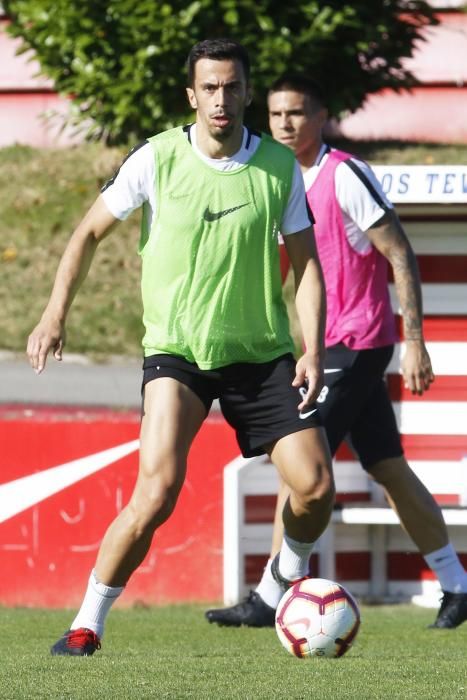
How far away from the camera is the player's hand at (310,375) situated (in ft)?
20.1

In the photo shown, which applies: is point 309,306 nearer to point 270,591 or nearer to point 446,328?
point 270,591

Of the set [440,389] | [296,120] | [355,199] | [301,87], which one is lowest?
[440,389]

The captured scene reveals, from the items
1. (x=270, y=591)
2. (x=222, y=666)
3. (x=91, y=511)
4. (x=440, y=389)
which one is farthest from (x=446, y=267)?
(x=222, y=666)

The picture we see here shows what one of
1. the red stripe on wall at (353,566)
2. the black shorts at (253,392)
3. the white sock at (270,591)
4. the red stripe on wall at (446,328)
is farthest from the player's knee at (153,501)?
the red stripe on wall at (446,328)

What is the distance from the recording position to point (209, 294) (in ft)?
20.4

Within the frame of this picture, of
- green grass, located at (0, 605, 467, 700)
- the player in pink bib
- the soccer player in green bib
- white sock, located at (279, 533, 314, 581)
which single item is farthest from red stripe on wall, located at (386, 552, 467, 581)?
the soccer player in green bib

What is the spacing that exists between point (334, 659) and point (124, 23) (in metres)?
8.82

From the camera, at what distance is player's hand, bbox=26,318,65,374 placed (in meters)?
5.86

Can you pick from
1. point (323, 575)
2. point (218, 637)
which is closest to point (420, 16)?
point (323, 575)

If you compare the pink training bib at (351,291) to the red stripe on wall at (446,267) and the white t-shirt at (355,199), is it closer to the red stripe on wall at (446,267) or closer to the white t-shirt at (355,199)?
the white t-shirt at (355,199)

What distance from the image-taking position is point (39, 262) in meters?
14.8

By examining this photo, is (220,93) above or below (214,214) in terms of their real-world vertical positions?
above

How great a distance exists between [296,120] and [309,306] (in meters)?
1.68

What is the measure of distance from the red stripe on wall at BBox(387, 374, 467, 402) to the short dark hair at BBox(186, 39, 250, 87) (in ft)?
11.9
